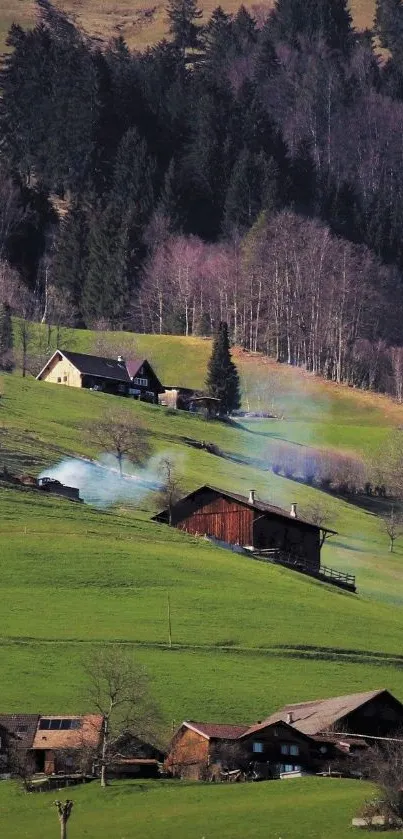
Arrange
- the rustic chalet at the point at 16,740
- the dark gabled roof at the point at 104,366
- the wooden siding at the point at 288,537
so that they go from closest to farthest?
the rustic chalet at the point at 16,740
the wooden siding at the point at 288,537
the dark gabled roof at the point at 104,366

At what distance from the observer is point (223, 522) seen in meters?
118

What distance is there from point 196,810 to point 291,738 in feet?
35.8

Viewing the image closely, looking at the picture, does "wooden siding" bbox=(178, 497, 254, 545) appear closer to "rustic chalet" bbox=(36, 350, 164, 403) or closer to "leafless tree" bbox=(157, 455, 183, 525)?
"leafless tree" bbox=(157, 455, 183, 525)

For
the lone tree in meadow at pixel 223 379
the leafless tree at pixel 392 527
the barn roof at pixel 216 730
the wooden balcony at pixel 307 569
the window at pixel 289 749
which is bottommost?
the window at pixel 289 749

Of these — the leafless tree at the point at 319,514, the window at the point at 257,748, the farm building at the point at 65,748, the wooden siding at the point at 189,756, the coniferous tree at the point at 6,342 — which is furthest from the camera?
the coniferous tree at the point at 6,342

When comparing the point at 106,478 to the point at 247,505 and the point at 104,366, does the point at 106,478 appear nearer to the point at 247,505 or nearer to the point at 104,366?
the point at 247,505

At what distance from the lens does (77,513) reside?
112750mm

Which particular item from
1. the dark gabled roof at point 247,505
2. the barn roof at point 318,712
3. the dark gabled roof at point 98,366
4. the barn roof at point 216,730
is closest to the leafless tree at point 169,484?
the dark gabled roof at point 247,505

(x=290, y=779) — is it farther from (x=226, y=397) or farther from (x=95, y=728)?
(x=226, y=397)

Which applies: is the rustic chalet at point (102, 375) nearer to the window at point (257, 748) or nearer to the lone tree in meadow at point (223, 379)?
the lone tree in meadow at point (223, 379)

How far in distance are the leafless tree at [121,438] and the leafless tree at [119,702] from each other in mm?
55155

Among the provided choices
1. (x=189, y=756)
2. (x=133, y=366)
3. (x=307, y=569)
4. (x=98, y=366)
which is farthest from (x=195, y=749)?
(x=133, y=366)

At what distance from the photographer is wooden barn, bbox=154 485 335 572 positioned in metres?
117

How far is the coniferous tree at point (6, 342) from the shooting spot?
172250 mm
